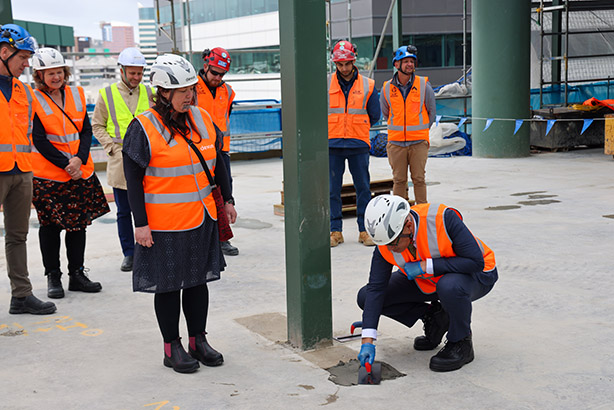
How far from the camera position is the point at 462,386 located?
3893 millimetres

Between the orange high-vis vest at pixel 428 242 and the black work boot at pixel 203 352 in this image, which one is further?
the black work boot at pixel 203 352

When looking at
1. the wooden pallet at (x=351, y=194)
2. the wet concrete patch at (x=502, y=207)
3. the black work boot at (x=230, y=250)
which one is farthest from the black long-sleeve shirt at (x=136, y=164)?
the wet concrete patch at (x=502, y=207)

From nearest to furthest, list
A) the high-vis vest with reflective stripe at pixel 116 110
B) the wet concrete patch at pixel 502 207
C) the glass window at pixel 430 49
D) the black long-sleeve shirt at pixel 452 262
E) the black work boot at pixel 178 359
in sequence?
the black long-sleeve shirt at pixel 452 262, the black work boot at pixel 178 359, the high-vis vest with reflective stripe at pixel 116 110, the wet concrete patch at pixel 502 207, the glass window at pixel 430 49

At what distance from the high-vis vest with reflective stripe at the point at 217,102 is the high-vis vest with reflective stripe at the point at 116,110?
74 centimetres

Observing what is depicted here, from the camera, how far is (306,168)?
4.43 metres

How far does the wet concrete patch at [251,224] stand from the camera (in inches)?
335

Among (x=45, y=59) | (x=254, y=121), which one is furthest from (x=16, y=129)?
(x=254, y=121)

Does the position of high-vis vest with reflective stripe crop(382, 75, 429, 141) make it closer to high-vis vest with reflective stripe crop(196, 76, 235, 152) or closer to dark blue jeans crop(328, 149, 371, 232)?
dark blue jeans crop(328, 149, 371, 232)

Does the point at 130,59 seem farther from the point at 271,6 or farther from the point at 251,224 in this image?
the point at 271,6

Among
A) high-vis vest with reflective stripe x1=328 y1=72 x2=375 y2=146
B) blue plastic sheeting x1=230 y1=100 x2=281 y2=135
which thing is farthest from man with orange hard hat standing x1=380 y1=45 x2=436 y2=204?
blue plastic sheeting x1=230 y1=100 x2=281 y2=135

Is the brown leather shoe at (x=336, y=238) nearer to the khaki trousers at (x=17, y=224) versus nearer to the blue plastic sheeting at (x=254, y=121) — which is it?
the khaki trousers at (x=17, y=224)

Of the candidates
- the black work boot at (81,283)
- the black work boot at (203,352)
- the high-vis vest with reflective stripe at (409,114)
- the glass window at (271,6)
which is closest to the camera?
the black work boot at (203,352)

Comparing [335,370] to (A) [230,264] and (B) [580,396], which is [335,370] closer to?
(B) [580,396]

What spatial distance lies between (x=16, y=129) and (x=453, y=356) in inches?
132
